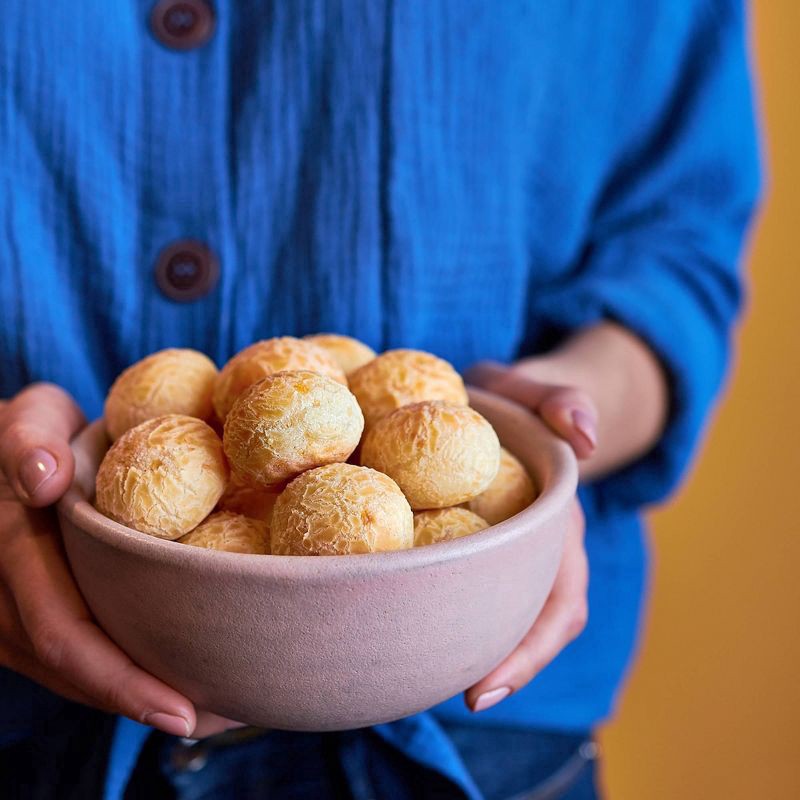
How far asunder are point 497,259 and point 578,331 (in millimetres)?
74

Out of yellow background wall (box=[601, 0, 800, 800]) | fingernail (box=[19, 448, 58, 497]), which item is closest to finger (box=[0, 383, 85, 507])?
fingernail (box=[19, 448, 58, 497])

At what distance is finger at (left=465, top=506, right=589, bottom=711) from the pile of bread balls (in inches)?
2.1

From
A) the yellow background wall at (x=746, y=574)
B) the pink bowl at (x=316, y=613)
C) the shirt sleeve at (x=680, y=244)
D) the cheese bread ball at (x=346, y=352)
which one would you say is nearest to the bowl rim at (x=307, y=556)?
the pink bowl at (x=316, y=613)

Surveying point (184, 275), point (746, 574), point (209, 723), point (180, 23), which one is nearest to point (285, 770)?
point (209, 723)

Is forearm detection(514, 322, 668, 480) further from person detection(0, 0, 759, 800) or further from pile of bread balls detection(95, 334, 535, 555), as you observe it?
pile of bread balls detection(95, 334, 535, 555)

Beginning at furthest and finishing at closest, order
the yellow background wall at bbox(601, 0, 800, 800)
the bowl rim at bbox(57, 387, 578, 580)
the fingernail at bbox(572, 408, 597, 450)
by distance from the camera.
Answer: the yellow background wall at bbox(601, 0, 800, 800), the fingernail at bbox(572, 408, 597, 450), the bowl rim at bbox(57, 387, 578, 580)

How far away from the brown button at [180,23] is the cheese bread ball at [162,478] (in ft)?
0.78

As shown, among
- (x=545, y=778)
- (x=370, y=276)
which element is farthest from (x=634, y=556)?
(x=370, y=276)

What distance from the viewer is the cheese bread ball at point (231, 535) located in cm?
30

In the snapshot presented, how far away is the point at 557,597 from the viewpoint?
37 centimetres

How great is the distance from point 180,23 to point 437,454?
0.96ft

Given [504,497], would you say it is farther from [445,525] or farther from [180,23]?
[180,23]

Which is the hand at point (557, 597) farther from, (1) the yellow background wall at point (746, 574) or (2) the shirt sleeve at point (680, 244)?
(1) the yellow background wall at point (746, 574)

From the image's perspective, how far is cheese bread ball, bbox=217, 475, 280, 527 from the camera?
333 millimetres
